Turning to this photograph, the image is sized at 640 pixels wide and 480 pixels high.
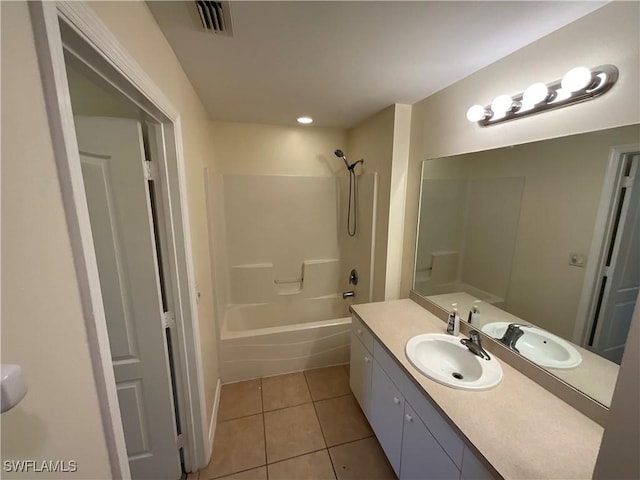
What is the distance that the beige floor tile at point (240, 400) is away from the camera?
6.48 ft

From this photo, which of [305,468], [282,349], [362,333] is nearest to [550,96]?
[362,333]

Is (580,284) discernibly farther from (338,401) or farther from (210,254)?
(210,254)

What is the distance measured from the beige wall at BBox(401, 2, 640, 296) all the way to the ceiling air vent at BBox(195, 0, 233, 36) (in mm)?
1304

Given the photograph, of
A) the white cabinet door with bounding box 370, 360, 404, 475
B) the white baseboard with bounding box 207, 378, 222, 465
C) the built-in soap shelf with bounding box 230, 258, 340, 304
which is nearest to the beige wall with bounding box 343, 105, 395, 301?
the white cabinet door with bounding box 370, 360, 404, 475

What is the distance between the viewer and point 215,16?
967 millimetres

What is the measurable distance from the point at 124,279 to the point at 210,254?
923 mm

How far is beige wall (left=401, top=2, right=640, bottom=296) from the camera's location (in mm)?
885

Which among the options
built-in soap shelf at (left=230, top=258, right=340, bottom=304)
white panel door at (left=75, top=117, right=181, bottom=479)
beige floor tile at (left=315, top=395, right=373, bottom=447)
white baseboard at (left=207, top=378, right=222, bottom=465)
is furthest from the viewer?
built-in soap shelf at (left=230, top=258, right=340, bottom=304)

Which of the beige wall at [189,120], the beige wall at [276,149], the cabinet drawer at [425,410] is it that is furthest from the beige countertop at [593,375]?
the beige wall at [276,149]

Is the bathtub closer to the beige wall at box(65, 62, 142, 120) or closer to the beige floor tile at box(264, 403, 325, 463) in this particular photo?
the beige floor tile at box(264, 403, 325, 463)

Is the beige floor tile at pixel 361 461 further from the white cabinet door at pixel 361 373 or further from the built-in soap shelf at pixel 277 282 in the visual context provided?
the built-in soap shelf at pixel 277 282

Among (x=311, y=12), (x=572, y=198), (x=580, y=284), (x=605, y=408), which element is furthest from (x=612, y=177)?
(x=311, y=12)

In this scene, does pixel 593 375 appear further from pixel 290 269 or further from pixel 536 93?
pixel 290 269

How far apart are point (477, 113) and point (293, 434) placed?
7.70 feet
